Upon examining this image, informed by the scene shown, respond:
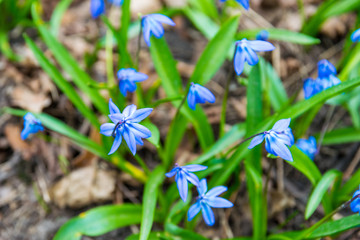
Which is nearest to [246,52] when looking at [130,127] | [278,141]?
[278,141]

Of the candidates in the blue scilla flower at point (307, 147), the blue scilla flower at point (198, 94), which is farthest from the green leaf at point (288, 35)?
the blue scilla flower at point (198, 94)

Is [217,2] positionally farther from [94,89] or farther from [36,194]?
[36,194]

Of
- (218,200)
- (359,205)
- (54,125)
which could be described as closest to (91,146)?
(54,125)

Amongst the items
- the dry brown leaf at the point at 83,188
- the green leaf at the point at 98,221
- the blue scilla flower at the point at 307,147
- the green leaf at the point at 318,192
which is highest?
the blue scilla flower at the point at 307,147

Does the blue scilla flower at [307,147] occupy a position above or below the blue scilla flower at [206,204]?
above

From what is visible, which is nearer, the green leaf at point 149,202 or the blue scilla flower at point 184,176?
the blue scilla flower at point 184,176

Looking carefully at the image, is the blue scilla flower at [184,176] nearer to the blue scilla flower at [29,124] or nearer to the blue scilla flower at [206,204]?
the blue scilla flower at [206,204]

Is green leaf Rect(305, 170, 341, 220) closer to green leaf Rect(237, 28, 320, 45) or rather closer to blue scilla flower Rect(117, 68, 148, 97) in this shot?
green leaf Rect(237, 28, 320, 45)
